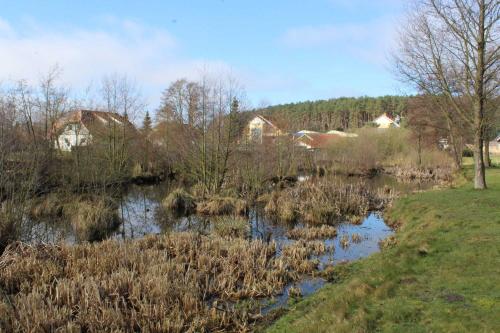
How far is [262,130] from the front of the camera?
29.4 meters

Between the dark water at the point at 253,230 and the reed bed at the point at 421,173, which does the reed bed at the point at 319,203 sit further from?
the reed bed at the point at 421,173

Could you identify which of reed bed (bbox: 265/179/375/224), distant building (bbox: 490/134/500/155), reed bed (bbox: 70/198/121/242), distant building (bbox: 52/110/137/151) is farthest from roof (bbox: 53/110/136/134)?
distant building (bbox: 490/134/500/155)

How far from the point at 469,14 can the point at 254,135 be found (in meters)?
13.6

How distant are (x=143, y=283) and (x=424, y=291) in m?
4.77

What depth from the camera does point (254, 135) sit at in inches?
1005

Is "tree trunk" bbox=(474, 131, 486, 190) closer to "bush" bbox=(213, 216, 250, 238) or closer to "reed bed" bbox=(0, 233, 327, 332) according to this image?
"reed bed" bbox=(0, 233, 327, 332)

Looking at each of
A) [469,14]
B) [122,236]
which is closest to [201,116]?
[122,236]

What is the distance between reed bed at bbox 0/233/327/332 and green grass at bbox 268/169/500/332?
124 centimetres

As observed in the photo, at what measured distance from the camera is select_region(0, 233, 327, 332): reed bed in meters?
6.23

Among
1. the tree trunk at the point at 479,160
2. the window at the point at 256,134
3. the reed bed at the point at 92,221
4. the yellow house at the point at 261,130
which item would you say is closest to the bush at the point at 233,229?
the reed bed at the point at 92,221

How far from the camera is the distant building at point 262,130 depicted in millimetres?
24812

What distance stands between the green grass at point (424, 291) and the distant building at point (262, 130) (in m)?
15.3

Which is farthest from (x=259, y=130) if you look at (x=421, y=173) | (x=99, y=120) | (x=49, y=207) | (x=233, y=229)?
(x=421, y=173)

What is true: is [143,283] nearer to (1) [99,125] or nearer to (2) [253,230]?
(2) [253,230]
